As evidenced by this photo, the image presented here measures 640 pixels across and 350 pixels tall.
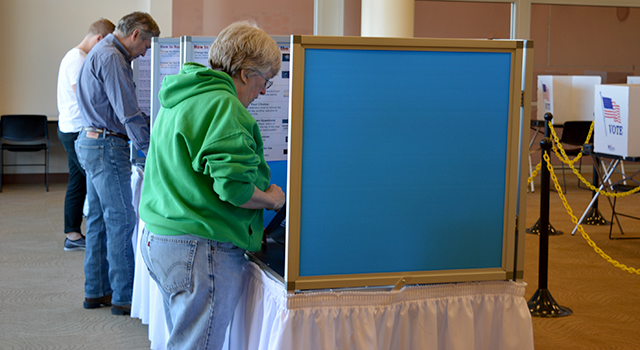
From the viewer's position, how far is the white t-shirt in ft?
15.0

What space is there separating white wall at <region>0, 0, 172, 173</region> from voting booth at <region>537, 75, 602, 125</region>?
4.85 metres

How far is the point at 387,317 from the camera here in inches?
67.7

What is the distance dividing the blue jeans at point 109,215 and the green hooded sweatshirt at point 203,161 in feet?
4.77

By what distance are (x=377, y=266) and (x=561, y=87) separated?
6.60 metres

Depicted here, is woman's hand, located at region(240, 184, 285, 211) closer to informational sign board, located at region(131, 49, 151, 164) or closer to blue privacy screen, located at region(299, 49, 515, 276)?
blue privacy screen, located at region(299, 49, 515, 276)

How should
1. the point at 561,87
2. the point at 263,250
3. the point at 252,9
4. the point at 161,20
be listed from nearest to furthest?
the point at 263,250 < the point at 561,87 < the point at 161,20 < the point at 252,9

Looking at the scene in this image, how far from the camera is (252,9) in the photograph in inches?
346

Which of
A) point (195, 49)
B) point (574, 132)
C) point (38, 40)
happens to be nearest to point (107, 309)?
point (195, 49)

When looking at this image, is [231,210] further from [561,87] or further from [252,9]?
[252,9]

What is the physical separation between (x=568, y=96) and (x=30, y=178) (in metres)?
6.96

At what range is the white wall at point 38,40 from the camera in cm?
800

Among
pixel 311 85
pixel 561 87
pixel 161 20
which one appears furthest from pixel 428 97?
pixel 161 20

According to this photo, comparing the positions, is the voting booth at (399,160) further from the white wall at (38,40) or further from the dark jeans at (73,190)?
the white wall at (38,40)

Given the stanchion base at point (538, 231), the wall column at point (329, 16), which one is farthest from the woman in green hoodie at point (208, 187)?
the wall column at point (329, 16)
